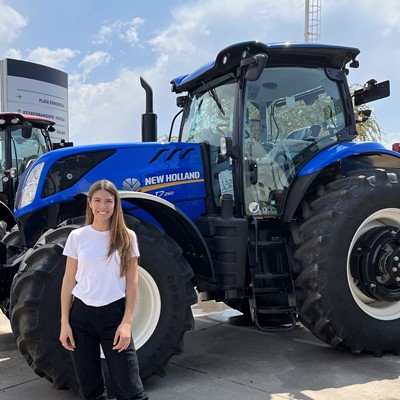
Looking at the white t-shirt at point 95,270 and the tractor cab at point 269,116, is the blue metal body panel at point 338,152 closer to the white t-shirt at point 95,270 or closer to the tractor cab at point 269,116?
the tractor cab at point 269,116

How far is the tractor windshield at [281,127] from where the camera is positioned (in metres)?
4.53

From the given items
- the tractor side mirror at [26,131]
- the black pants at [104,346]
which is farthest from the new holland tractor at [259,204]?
Result: the tractor side mirror at [26,131]

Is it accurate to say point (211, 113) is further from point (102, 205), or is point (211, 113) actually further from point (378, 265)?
point (102, 205)

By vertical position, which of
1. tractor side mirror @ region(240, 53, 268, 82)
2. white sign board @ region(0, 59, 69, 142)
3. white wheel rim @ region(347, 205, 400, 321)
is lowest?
white wheel rim @ region(347, 205, 400, 321)

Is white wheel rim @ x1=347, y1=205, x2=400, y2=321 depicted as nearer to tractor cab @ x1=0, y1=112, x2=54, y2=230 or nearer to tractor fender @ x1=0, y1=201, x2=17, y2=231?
tractor fender @ x1=0, y1=201, x2=17, y2=231

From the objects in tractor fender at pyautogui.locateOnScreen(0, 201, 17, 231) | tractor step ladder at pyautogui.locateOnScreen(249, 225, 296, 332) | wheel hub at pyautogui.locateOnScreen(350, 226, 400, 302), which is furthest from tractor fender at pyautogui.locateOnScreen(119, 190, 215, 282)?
tractor fender at pyautogui.locateOnScreen(0, 201, 17, 231)

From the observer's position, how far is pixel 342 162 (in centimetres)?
485

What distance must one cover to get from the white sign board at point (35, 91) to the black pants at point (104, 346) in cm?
1503

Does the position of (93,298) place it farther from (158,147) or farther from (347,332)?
(347,332)

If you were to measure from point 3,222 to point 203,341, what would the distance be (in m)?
2.59

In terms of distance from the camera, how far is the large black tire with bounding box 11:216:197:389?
11.0ft

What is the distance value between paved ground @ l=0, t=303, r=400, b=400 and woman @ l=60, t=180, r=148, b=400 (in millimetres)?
965

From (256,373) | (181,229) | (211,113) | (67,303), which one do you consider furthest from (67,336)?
(211,113)

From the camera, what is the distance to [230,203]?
4.37 metres
